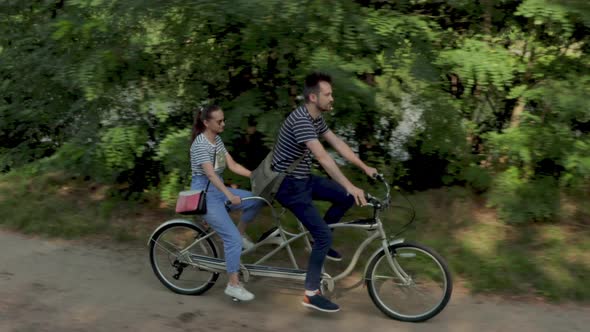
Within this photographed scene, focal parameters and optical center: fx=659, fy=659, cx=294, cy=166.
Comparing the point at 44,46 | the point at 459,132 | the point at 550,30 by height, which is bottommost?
the point at 459,132

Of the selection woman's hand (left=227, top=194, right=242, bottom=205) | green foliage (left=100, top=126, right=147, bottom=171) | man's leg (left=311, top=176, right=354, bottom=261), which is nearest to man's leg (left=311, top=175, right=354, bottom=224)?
man's leg (left=311, top=176, right=354, bottom=261)

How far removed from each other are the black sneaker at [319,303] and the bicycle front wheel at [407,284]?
34 centimetres

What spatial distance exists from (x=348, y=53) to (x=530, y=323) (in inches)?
109

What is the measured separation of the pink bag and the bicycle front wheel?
1.39 m

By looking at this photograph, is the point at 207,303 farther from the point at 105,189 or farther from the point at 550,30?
the point at 550,30

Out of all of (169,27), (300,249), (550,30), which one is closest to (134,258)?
(300,249)

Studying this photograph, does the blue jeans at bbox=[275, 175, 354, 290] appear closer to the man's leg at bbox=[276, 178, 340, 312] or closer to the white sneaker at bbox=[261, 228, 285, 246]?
the man's leg at bbox=[276, 178, 340, 312]

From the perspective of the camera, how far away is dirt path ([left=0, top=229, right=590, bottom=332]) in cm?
498

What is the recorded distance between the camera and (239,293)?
5.24 meters

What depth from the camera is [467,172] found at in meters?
7.15

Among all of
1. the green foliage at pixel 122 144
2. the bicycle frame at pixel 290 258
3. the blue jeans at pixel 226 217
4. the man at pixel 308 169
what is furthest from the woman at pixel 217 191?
the green foliage at pixel 122 144

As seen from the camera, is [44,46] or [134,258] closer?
[134,258]

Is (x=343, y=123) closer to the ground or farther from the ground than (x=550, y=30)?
closer to the ground

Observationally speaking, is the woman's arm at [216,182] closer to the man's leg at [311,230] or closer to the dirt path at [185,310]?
the man's leg at [311,230]
